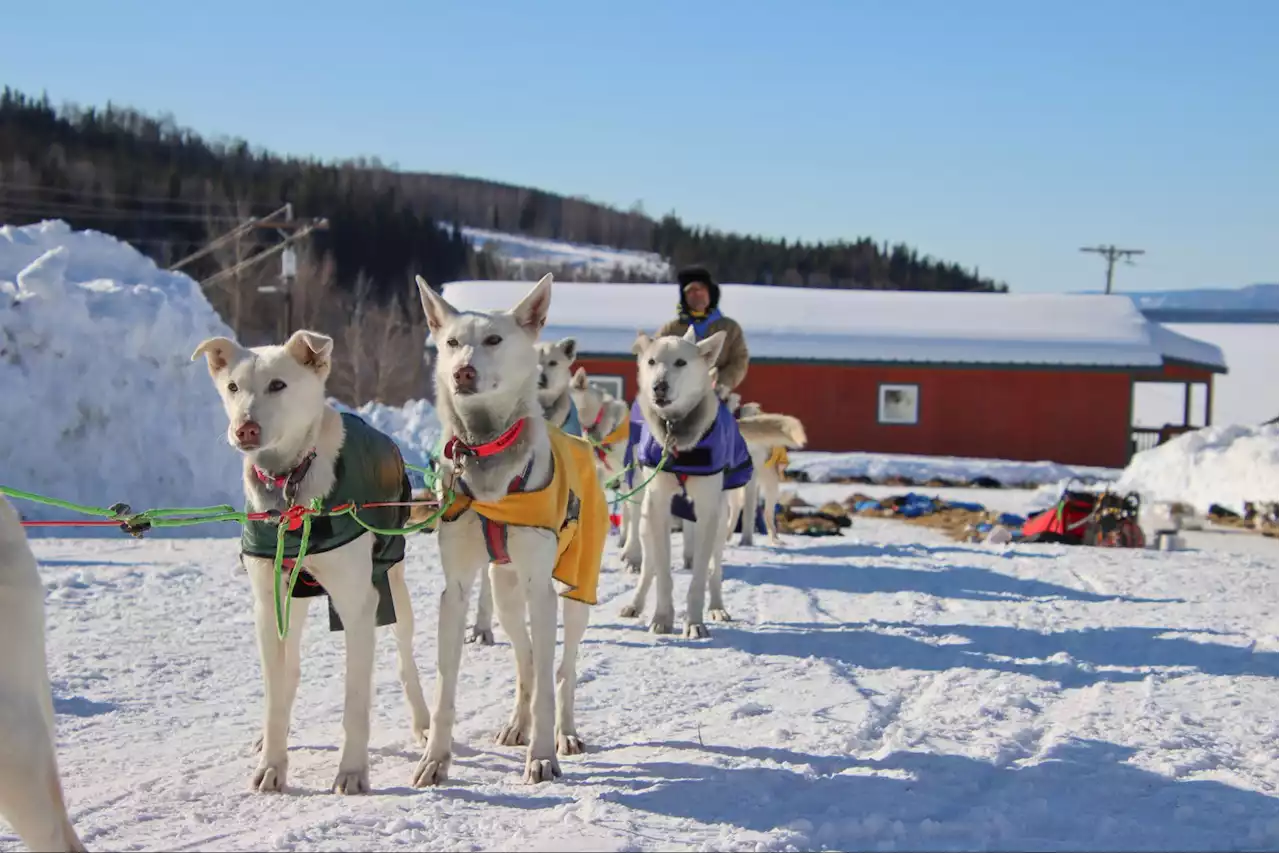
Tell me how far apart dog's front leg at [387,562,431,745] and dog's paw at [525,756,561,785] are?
0.73m

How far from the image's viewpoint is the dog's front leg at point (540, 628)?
4.80 meters

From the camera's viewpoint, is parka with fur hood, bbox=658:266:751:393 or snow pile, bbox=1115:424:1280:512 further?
snow pile, bbox=1115:424:1280:512

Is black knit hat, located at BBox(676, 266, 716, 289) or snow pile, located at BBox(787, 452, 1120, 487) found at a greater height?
black knit hat, located at BBox(676, 266, 716, 289)

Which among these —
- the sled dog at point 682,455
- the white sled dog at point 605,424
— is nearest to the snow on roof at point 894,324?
the white sled dog at point 605,424

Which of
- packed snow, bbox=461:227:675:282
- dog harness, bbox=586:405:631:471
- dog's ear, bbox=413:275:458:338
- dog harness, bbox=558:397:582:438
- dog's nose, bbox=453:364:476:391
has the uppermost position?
packed snow, bbox=461:227:675:282

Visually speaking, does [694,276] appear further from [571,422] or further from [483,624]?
[483,624]

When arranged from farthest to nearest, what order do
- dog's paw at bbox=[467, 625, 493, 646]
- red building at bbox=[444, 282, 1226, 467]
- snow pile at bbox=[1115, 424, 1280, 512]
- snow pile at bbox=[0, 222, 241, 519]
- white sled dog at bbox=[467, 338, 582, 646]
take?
red building at bbox=[444, 282, 1226, 467] < snow pile at bbox=[1115, 424, 1280, 512] < snow pile at bbox=[0, 222, 241, 519] < white sled dog at bbox=[467, 338, 582, 646] < dog's paw at bbox=[467, 625, 493, 646]

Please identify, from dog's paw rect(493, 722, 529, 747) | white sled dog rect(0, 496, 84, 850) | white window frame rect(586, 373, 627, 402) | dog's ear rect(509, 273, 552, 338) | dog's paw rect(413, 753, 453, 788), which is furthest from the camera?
white window frame rect(586, 373, 627, 402)

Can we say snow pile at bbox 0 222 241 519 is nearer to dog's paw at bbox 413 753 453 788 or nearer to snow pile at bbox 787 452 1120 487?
dog's paw at bbox 413 753 453 788

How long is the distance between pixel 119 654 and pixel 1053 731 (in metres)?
5.04

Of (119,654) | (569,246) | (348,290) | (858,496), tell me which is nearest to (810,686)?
(119,654)

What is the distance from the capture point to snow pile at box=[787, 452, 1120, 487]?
23.6 m

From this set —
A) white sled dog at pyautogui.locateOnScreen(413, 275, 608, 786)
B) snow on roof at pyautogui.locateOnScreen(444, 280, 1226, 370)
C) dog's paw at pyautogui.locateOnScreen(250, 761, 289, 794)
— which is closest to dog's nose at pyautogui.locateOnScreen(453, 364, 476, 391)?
white sled dog at pyautogui.locateOnScreen(413, 275, 608, 786)

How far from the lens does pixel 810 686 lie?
263 inches
